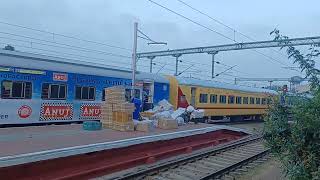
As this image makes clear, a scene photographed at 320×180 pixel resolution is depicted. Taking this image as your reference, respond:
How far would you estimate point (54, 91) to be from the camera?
54.1ft

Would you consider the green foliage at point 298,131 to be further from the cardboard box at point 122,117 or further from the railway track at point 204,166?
the cardboard box at point 122,117

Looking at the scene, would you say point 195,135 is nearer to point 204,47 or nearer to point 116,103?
point 116,103

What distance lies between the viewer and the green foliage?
493 cm

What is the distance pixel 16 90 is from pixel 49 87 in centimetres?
162

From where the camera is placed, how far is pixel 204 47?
3959 cm

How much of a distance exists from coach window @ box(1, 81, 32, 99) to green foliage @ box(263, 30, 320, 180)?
1117cm

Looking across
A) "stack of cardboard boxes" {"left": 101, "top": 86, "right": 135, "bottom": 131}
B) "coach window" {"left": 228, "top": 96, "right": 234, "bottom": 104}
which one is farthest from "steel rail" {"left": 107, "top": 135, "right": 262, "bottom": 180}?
"coach window" {"left": 228, "top": 96, "right": 234, "bottom": 104}

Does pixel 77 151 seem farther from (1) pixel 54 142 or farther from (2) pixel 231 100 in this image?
(2) pixel 231 100

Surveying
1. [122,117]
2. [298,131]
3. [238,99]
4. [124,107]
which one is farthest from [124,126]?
[238,99]

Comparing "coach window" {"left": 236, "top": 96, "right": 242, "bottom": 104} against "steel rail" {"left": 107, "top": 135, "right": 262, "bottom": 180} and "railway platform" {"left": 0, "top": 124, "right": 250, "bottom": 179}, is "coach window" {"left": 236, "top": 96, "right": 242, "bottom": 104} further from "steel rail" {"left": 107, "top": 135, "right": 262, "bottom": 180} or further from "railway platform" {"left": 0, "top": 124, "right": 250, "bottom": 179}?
"railway platform" {"left": 0, "top": 124, "right": 250, "bottom": 179}

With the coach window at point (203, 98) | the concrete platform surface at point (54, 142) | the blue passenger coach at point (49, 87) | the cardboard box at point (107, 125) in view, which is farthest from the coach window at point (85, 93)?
the coach window at point (203, 98)

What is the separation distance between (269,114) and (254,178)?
243 inches

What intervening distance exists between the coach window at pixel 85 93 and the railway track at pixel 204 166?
6.16 metres

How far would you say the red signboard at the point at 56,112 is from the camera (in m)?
16.0
